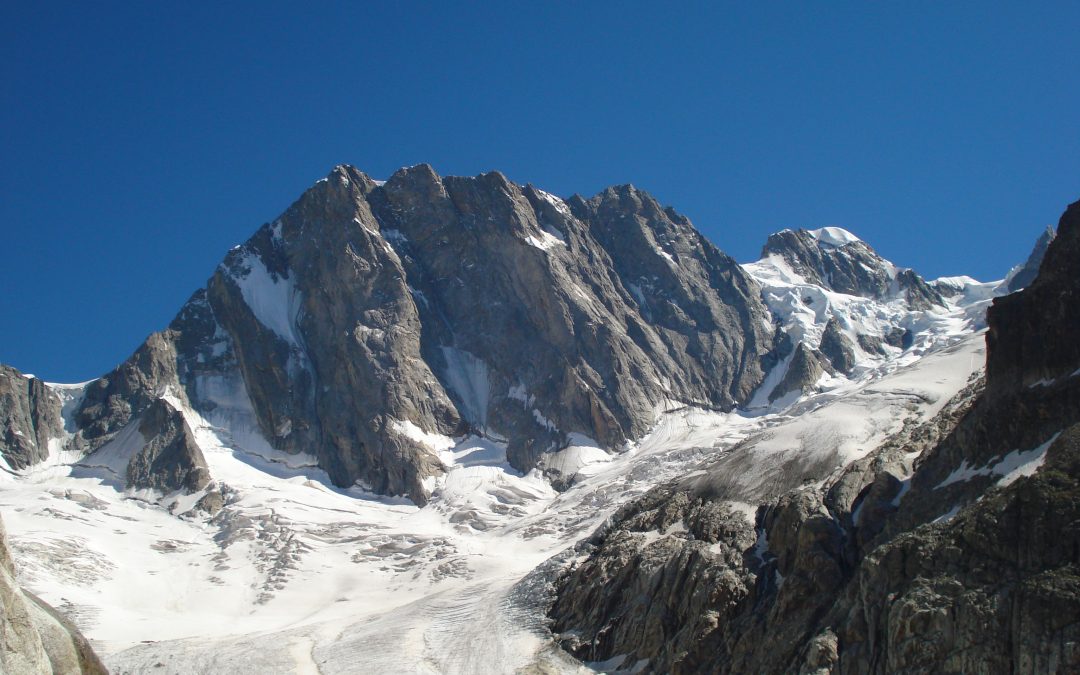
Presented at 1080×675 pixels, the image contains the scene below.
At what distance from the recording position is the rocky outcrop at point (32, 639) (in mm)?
24906

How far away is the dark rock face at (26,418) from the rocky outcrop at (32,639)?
165813 mm

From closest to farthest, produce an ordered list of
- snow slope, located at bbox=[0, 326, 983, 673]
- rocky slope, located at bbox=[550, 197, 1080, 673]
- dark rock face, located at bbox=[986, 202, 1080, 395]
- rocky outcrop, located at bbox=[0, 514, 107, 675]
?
rocky outcrop, located at bbox=[0, 514, 107, 675] < rocky slope, located at bbox=[550, 197, 1080, 673] < dark rock face, located at bbox=[986, 202, 1080, 395] < snow slope, located at bbox=[0, 326, 983, 673]

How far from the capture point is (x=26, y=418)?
187625 mm

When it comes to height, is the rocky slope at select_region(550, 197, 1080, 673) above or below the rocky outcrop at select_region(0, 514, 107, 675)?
above

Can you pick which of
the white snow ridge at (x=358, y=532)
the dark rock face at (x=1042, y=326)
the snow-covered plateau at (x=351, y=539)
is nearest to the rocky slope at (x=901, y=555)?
the dark rock face at (x=1042, y=326)

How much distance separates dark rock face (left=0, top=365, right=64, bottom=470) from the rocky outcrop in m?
166

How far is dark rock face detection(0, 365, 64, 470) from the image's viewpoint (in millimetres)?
180625

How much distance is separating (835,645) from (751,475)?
40.1 metres

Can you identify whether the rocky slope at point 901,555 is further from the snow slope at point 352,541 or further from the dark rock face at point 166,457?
the dark rock face at point 166,457

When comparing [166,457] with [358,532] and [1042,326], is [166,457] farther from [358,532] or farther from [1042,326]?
[1042,326]

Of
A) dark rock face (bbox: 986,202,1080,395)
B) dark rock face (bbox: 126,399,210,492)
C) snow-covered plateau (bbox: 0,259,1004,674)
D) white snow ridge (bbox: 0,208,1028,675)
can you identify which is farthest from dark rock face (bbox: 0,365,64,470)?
dark rock face (bbox: 986,202,1080,395)

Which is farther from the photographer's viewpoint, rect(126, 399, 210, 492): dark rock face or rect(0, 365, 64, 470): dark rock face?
rect(0, 365, 64, 470): dark rock face

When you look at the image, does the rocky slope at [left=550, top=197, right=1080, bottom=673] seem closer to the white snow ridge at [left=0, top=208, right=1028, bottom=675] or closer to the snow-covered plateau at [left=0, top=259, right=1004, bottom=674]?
the white snow ridge at [left=0, top=208, right=1028, bottom=675]

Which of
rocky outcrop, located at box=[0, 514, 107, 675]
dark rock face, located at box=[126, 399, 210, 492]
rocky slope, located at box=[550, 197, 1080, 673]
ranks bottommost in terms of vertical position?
rocky outcrop, located at box=[0, 514, 107, 675]
